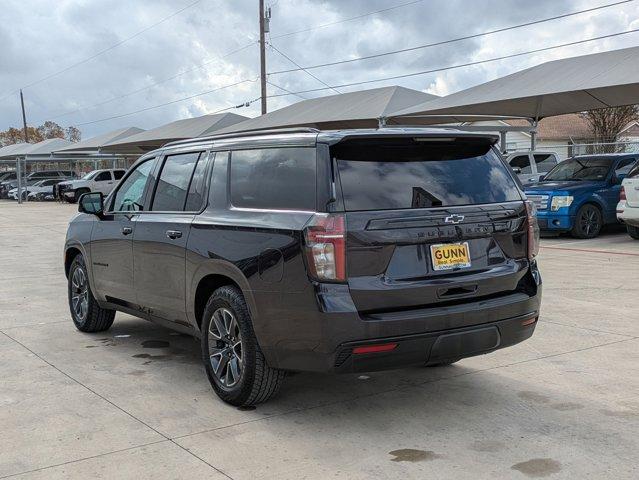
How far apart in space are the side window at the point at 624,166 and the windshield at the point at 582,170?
0.21 m

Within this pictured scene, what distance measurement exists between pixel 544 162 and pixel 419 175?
56.8 ft

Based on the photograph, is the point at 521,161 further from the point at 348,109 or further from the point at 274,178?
the point at 274,178

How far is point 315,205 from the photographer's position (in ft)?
13.6

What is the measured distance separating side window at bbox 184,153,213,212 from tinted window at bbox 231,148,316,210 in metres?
0.35

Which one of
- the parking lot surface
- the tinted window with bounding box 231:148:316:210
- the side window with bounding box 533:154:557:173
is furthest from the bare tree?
the tinted window with bounding box 231:148:316:210

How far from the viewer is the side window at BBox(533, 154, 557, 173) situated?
20337mm

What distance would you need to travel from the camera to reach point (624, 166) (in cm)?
1593

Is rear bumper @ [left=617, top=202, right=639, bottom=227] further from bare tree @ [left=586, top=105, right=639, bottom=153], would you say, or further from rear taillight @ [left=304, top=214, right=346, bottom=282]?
bare tree @ [left=586, top=105, right=639, bottom=153]

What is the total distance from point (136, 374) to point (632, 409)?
11.9ft

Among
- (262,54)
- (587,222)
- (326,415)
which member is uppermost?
(262,54)

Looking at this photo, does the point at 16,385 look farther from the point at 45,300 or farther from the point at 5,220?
the point at 5,220

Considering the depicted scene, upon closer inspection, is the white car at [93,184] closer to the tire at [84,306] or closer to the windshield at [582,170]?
the windshield at [582,170]

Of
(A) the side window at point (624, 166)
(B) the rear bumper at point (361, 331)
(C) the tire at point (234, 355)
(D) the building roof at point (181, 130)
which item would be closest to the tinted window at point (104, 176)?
(D) the building roof at point (181, 130)

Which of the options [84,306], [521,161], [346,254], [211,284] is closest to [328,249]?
[346,254]
